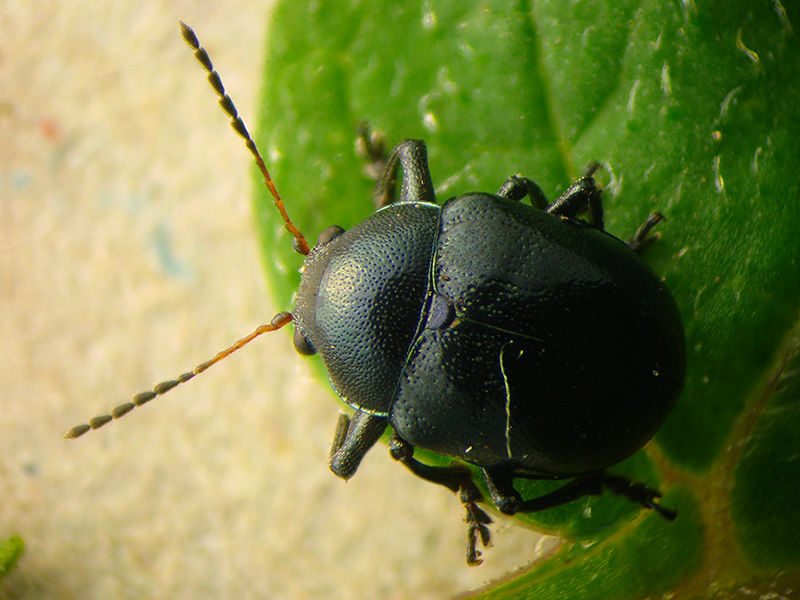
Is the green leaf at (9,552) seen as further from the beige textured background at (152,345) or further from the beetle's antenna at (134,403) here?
the beetle's antenna at (134,403)

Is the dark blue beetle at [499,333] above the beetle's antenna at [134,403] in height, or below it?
below

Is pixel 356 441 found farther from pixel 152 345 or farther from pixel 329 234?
pixel 152 345

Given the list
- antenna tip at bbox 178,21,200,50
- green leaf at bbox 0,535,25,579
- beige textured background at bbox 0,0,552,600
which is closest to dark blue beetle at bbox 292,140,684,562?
antenna tip at bbox 178,21,200,50

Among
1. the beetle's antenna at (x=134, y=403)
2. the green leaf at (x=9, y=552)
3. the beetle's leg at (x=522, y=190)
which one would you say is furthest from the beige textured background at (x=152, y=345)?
the beetle's leg at (x=522, y=190)

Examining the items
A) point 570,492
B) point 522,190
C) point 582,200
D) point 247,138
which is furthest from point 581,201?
point 247,138

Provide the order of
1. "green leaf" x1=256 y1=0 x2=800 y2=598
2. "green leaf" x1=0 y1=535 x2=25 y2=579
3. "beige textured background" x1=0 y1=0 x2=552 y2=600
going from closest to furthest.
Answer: "green leaf" x1=256 y1=0 x2=800 y2=598 < "green leaf" x1=0 y1=535 x2=25 y2=579 < "beige textured background" x1=0 y1=0 x2=552 y2=600

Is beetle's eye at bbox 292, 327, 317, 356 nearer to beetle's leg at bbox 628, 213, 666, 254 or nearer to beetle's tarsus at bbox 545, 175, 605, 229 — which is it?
beetle's tarsus at bbox 545, 175, 605, 229
